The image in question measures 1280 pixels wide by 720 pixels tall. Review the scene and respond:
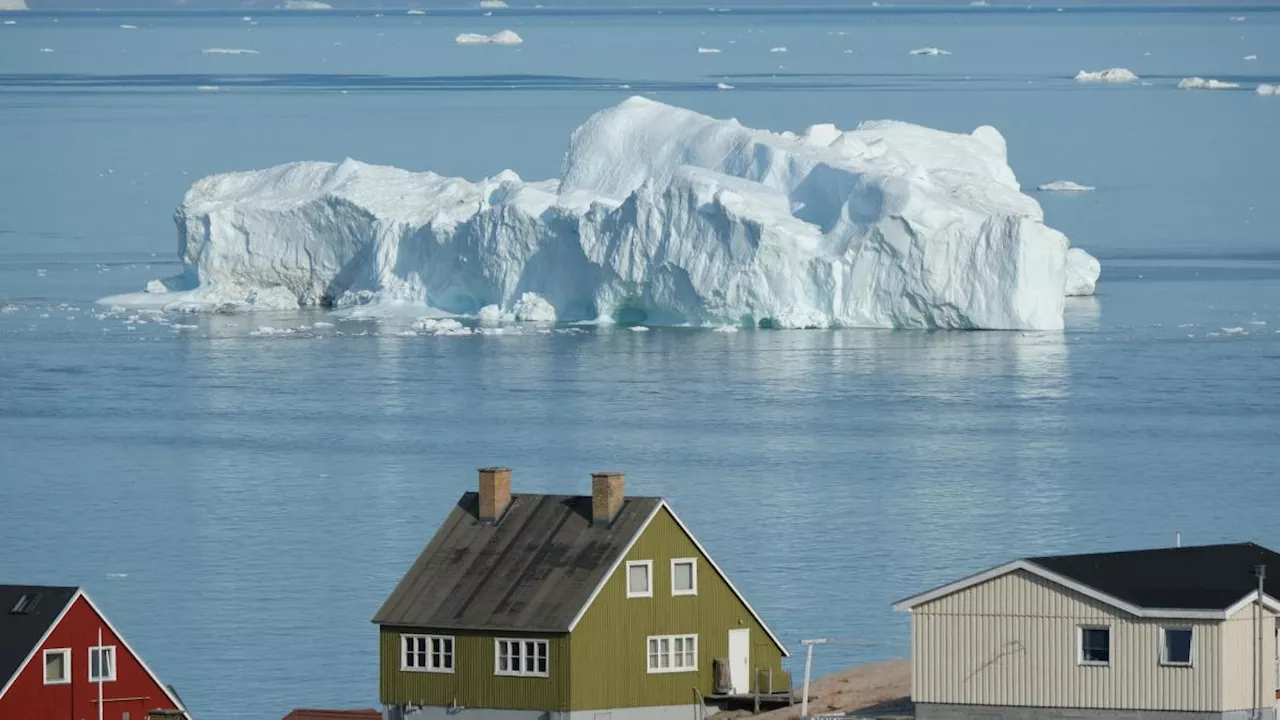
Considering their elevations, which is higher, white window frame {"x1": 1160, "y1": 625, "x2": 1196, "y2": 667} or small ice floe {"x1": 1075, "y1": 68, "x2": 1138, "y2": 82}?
small ice floe {"x1": 1075, "y1": 68, "x2": 1138, "y2": 82}

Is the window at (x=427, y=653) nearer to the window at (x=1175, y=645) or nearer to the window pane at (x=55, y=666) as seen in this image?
the window pane at (x=55, y=666)

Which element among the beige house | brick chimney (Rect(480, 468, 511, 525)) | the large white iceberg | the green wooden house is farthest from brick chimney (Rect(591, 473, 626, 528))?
the large white iceberg

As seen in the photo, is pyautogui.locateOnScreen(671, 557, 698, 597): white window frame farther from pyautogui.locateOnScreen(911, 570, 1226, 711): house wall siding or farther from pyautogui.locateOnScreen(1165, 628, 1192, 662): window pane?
pyautogui.locateOnScreen(1165, 628, 1192, 662): window pane

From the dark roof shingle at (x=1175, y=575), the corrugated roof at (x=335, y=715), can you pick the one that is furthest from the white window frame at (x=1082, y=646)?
the corrugated roof at (x=335, y=715)

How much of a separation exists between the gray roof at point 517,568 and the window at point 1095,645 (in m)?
3.88

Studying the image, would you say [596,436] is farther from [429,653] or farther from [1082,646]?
[1082,646]

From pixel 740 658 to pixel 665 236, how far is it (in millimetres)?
26339

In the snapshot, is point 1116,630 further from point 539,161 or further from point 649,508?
point 539,161

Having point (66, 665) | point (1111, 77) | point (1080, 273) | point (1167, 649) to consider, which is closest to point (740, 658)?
point (1167, 649)

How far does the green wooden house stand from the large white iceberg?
25294 millimetres

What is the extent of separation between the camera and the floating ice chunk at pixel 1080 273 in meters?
58.9

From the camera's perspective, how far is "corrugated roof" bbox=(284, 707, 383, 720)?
23281 mm

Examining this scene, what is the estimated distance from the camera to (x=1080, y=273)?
59.0 m

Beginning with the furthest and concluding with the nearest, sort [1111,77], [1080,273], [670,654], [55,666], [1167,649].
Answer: [1111,77], [1080,273], [670,654], [55,666], [1167,649]
